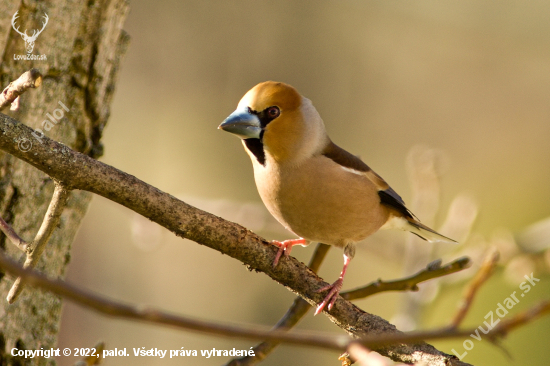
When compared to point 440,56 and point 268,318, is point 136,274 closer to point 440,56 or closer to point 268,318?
point 268,318

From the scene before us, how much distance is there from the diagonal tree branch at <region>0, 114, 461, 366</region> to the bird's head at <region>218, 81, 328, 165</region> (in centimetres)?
77

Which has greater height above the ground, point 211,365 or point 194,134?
point 194,134

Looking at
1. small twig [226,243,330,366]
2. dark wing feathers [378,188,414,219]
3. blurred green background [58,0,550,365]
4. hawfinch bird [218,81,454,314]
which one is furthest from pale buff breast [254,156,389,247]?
blurred green background [58,0,550,365]

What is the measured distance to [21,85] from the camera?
56.0 inches

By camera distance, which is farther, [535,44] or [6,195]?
[535,44]

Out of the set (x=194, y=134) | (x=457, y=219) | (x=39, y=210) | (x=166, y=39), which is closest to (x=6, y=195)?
(x=39, y=210)

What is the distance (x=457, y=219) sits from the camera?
3.71 meters

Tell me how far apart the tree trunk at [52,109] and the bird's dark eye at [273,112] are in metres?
0.70

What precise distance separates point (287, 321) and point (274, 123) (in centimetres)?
92

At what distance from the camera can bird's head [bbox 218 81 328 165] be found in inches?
97.3

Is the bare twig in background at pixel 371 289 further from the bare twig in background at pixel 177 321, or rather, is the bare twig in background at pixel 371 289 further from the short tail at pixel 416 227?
the short tail at pixel 416 227

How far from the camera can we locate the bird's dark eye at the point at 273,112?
8.28 feet

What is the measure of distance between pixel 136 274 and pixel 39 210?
509cm

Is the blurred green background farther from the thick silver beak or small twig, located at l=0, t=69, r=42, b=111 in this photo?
small twig, located at l=0, t=69, r=42, b=111
